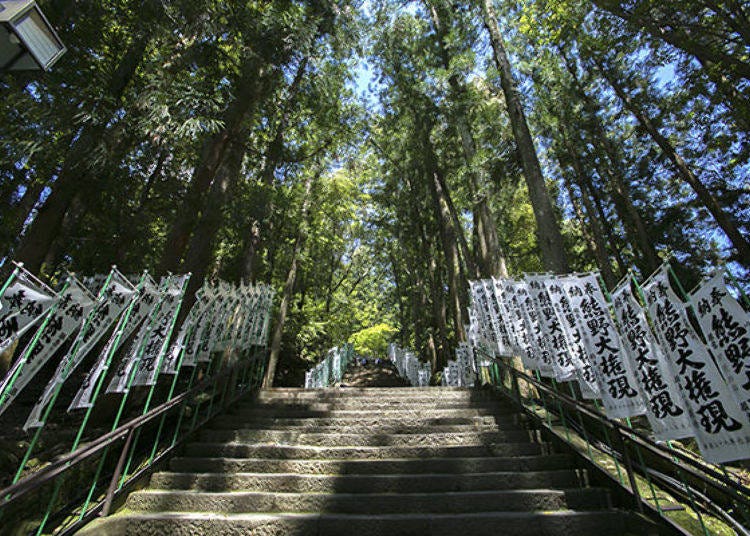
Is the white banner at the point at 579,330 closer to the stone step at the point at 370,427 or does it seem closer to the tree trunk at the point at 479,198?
the stone step at the point at 370,427

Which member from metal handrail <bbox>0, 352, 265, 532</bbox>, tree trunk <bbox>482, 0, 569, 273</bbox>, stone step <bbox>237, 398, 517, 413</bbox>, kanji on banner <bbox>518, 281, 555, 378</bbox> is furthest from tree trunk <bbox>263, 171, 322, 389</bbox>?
tree trunk <bbox>482, 0, 569, 273</bbox>

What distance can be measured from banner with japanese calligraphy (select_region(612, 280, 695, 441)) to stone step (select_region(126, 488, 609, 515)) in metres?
1.08

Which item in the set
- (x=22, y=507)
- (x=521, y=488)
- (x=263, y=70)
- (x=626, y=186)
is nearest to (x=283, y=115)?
(x=263, y=70)

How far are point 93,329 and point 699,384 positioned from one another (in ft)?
19.2

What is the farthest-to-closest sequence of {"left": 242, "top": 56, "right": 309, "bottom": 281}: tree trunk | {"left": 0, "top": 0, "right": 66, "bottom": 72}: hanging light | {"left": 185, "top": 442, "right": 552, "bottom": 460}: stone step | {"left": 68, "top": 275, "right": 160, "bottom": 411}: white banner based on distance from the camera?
{"left": 242, "top": 56, "right": 309, "bottom": 281}: tree trunk → {"left": 185, "top": 442, "right": 552, "bottom": 460}: stone step → {"left": 68, "top": 275, "right": 160, "bottom": 411}: white banner → {"left": 0, "top": 0, "right": 66, "bottom": 72}: hanging light

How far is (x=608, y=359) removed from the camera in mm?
4113

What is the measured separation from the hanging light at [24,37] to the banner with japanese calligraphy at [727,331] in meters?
5.39

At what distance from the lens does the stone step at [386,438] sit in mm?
5051

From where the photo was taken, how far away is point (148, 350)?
4.77 m

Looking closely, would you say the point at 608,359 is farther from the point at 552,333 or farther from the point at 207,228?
the point at 207,228

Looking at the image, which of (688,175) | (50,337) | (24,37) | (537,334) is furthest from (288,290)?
(688,175)

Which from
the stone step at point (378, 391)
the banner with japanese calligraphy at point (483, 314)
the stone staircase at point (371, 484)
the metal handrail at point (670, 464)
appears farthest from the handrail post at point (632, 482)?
the stone step at point (378, 391)

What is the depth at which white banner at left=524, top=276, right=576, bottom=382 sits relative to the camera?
478 cm

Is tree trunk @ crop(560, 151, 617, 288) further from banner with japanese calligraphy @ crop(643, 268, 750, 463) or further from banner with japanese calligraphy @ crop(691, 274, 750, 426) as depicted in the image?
banner with japanese calligraphy @ crop(691, 274, 750, 426)
